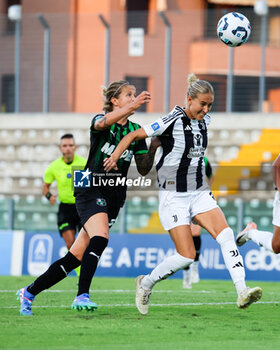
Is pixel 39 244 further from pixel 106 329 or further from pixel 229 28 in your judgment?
pixel 106 329

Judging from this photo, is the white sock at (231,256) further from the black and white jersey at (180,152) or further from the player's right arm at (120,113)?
the player's right arm at (120,113)

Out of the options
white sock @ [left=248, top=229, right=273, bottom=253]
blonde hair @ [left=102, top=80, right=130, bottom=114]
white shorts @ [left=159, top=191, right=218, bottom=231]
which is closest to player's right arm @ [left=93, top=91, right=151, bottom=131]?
blonde hair @ [left=102, top=80, right=130, bottom=114]

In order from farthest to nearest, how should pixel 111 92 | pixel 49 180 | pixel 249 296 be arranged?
pixel 49 180 < pixel 111 92 < pixel 249 296

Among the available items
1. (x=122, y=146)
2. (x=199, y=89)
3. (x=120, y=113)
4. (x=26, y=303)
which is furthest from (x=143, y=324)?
(x=199, y=89)

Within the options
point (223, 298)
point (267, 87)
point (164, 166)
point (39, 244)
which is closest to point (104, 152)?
point (164, 166)

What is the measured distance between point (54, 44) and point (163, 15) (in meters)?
2.78

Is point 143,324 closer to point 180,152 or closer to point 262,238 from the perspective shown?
point 180,152

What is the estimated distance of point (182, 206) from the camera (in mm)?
7664

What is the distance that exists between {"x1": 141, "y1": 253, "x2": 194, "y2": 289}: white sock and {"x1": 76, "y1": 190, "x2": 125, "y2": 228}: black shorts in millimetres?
685

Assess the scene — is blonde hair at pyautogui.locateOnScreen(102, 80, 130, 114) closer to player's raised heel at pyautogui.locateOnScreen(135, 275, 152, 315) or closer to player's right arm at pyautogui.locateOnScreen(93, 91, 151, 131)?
player's right arm at pyautogui.locateOnScreen(93, 91, 151, 131)

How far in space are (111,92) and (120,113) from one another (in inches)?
25.3

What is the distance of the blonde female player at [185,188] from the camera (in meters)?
7.57

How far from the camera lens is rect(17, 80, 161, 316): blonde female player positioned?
24.1ft

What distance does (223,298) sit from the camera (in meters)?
10.0
